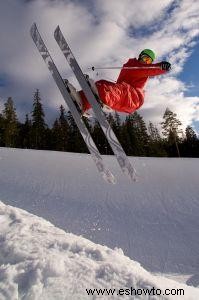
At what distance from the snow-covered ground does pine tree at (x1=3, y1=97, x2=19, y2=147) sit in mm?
24580

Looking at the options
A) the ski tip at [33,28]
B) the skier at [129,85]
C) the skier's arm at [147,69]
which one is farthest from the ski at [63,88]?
the skier's arm at [147,69]

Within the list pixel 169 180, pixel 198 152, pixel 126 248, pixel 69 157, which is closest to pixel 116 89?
pixel 126 248

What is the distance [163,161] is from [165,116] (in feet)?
83.9

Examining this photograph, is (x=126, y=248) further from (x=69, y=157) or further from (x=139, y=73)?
(x=69, y=157)

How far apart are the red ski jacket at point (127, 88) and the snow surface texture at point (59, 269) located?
9.09ft

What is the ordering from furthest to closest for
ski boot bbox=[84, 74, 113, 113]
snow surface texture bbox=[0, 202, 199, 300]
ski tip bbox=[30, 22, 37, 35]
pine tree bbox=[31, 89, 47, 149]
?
pine tree bbox=[31, 89, 47, 149], ski tip bbox=[30, 22, 37, 35], ski boot bbox=[84, 74, 113, 113], snow surface texture bbox=[0, 202, 199, 300]

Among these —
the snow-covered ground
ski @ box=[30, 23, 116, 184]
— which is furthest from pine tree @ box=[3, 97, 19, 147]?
ski @ box=[30, 23, 116, 184]

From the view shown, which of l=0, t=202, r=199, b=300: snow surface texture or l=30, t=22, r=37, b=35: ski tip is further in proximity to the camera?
l=30, t=22, r=37, b=35: ski tip

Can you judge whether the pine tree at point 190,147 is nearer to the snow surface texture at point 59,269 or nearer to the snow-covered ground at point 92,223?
the snow-covered ground at point 92,223

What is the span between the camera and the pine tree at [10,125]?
48.5 meters

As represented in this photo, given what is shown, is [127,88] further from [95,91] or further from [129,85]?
[95,91]

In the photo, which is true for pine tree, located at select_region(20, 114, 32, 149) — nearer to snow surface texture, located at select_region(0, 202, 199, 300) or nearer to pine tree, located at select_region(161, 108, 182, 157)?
pine tree, located at select_region(161, 108, 182, 157)

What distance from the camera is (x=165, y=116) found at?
50594mm

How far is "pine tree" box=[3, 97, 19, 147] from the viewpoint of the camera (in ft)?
159
